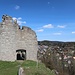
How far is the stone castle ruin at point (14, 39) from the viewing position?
82.5 ft

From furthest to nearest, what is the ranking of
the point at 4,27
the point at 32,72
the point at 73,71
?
the point at 73,71, the point at 4,27, the point at 32,72

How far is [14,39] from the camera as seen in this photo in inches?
1003

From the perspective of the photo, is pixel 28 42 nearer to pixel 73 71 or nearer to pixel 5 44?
pixel 5 44

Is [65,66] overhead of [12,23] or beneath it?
beneath

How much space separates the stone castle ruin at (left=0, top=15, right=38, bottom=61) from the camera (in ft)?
82.5

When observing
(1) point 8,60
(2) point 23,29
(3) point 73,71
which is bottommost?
(3) point 73,71

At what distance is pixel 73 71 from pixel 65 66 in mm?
3040

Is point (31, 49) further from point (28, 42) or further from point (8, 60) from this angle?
point (8, 60)

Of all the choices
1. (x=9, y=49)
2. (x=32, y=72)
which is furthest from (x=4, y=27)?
(x=32, y=72)

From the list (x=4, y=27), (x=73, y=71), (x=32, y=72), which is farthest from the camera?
(x=73, y=71)

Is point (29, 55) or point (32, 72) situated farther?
point (29, 55)

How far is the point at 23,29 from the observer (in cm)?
2562

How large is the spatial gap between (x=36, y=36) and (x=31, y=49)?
5.18ft

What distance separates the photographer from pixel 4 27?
25109mm
